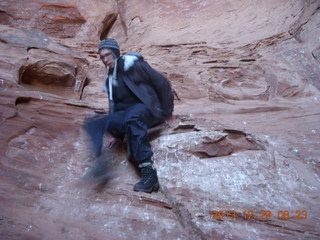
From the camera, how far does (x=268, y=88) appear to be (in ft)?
13.9

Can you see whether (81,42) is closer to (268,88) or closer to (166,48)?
(166,48)

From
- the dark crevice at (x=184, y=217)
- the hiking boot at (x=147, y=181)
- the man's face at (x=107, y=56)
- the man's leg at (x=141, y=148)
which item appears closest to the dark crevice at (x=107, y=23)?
the man's face at (x=107, y=56)

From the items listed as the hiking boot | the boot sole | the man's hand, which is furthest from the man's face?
the boot sole

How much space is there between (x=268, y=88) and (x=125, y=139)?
217 cm

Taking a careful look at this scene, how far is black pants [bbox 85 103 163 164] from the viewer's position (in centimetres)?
266

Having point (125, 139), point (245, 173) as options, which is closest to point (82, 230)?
point (125, 139)

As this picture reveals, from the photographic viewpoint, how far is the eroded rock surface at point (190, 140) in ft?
7.57

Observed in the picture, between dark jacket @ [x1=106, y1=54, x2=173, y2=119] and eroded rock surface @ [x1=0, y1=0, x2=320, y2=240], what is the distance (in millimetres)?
338

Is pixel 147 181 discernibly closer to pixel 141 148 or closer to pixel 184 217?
pixel 141 148

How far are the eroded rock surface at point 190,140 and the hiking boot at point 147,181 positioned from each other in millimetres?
58

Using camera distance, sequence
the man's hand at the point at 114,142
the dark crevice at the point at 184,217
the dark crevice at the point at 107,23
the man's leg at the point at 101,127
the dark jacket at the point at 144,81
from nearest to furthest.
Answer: the dark crevice at the point at 184,217
the man's leg at the point at 101,127
the dark jacket at the point at 144,81
the man's hand at the point at 114,142
the dark crevice at the point at 107,23

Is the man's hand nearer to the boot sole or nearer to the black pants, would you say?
the black pants

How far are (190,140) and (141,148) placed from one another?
0.57 meters
